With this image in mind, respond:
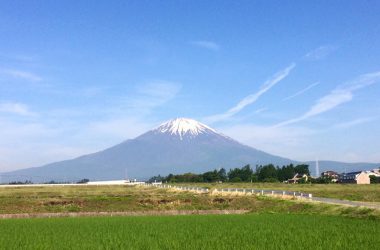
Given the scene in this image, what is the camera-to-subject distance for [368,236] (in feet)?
63.1

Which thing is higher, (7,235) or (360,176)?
(360,176)

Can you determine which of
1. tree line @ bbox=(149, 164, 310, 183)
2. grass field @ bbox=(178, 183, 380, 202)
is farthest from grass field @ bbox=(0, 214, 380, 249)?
tree line @ bbox=(149, 164, 310, 183)

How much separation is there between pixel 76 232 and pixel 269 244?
966 centimetres

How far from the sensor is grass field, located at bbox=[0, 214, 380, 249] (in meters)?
17.9

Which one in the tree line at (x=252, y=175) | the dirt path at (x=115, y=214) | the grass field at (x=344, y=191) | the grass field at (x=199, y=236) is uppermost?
the tree line at (x=252, y=175)

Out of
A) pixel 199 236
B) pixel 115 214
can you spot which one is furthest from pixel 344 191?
pixel 199 236

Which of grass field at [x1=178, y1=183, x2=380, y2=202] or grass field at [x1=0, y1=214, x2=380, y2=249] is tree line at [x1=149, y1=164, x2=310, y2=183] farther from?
grass field at [x1=0, y1=214, x2=380, y2=249]

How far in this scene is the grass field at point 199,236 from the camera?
1791cm

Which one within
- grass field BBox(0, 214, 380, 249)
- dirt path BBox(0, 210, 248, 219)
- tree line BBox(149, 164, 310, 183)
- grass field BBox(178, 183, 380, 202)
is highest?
tree line BBox(149, 164, 310, 183)

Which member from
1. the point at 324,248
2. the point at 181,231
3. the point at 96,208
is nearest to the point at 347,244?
the point at 324,248

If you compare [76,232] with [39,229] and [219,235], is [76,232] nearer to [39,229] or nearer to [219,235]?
[39,229]

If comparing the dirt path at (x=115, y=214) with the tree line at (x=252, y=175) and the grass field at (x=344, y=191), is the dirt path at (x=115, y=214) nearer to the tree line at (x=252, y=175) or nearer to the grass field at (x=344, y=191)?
the grass field at (x=344, y=191)

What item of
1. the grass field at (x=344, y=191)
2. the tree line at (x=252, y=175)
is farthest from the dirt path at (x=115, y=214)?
the tree line at (x=252, y=175)

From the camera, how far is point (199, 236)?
2128cm
